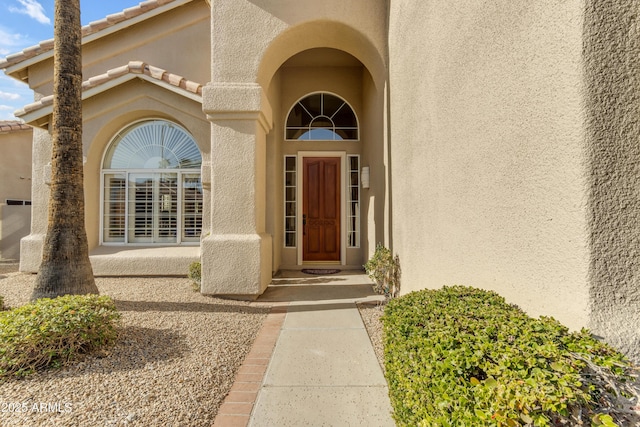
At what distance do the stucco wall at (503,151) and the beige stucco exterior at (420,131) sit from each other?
1 cm

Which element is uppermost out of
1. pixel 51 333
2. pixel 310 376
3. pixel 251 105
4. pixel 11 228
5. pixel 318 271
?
pixel 251 105

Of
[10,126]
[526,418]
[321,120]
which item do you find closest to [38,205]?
[321,120]

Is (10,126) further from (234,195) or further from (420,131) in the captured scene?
(420,131)

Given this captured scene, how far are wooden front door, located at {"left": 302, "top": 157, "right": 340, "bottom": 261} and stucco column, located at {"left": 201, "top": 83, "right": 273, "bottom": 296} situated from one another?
323 cm

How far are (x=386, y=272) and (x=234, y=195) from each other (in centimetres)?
300

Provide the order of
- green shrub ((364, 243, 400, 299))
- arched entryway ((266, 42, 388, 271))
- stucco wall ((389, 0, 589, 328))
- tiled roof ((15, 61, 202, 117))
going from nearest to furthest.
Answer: stucco wall ((389, 0, 589, 328)) → green shrub ((364, 243, 400, 299)) → tiled roof ((15, 61, 202, 117)) → arched entryway ((266, 42, 388, 271))

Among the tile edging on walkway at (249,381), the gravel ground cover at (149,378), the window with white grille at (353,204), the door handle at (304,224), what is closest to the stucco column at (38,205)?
the gravel ground cover at (149,378)

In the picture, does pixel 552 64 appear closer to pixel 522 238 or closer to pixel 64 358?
pixel 522 238

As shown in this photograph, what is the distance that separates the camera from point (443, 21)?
132 inches

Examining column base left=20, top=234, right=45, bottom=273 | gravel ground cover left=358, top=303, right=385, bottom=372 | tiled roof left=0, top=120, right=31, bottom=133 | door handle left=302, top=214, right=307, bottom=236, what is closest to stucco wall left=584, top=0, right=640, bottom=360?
gravel ground cover left=358, top=303, right=385, bottom=372

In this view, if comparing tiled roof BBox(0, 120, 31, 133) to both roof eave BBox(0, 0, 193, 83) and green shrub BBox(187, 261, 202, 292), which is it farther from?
green shrub BBox(187, 261, 202, 292)

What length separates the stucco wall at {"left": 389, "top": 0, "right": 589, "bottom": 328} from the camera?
1788 millimetres

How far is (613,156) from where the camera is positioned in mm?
1691

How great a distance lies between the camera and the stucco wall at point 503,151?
1.79 meters
